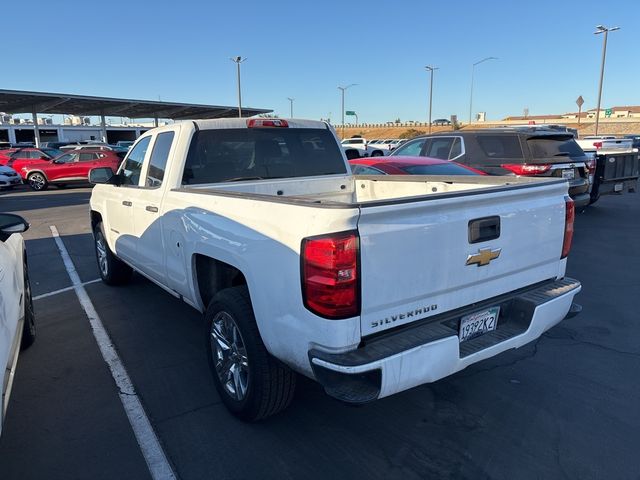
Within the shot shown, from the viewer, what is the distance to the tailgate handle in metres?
2.78

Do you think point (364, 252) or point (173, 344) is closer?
point (364, 252)

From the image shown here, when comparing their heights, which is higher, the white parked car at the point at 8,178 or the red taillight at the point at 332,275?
the red taillight at the point at 332,275

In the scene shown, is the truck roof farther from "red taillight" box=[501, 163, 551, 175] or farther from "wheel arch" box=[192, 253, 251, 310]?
"red taillight" box=[501, 163, 551, 175]

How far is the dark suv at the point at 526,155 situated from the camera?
9.20m

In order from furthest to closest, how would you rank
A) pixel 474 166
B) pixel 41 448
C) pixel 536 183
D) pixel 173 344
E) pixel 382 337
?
pixel 474 166, pixel 173 344, pixel 536 183, pixel 41 448, pixel 382 337

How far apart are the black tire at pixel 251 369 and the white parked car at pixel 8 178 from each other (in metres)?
20.5

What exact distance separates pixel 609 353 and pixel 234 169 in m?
3.58

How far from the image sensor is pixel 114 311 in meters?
5.32

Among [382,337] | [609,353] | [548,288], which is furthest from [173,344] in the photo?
[609,353]

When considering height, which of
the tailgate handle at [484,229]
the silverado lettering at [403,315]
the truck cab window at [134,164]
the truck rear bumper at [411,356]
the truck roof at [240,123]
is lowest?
the truck rear bumper at [411,356]

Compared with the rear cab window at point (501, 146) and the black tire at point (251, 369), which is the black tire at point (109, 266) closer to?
the black tire at point (251, 369)

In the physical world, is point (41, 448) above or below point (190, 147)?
below

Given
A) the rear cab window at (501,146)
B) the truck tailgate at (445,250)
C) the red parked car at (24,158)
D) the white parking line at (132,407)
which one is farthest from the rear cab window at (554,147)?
the red parked car at (24,158)

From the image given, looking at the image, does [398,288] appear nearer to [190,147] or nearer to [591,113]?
[190,147]
